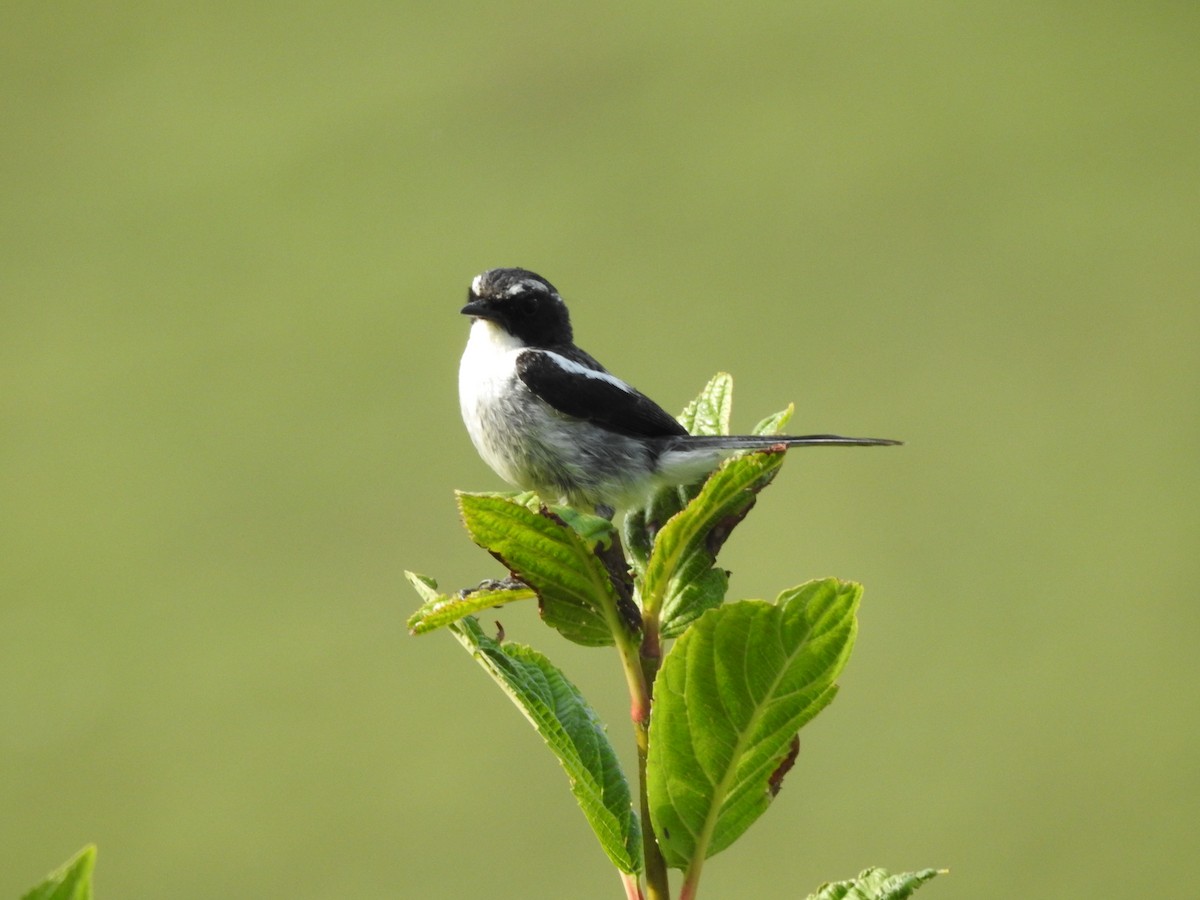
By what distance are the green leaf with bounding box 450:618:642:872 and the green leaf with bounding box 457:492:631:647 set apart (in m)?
0.06

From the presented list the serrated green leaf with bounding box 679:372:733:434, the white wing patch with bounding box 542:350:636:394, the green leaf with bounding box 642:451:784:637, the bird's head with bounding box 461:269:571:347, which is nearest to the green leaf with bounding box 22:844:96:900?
the green leaf with bounding box 642:451:784:637

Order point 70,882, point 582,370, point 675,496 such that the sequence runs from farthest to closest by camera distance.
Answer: point 582,370
point 675,496
point 70,882

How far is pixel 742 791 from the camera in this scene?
3.09ft

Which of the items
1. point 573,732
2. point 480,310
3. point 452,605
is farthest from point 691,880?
point 480,310

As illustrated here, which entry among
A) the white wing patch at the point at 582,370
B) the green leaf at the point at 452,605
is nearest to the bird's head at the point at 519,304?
the white wing patch at the point at 582,370

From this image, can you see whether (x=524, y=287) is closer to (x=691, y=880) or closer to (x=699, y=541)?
(x=699, y=541)

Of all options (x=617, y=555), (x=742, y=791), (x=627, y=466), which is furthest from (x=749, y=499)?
(x=627, y=466)

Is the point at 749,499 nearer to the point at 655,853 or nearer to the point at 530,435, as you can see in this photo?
the point at 655,853

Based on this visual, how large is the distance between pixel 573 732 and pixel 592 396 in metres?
1.33

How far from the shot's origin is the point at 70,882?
23.5 inches

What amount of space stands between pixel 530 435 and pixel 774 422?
1.00m

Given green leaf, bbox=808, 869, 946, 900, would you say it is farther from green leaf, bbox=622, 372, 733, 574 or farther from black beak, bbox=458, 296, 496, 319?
black beak, bbox=458, 296, 496, 319

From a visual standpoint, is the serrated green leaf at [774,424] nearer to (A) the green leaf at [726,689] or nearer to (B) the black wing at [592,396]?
(A) the green leaf at [726,689]

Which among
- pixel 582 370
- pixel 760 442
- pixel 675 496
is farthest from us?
pixel 582 370
